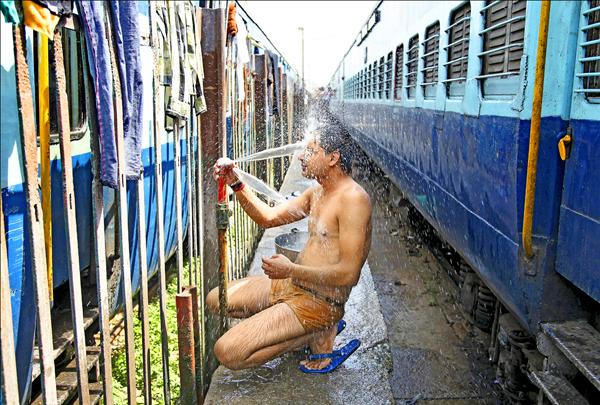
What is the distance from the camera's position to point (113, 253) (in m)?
3.46

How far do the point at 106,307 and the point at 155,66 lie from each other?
940mm

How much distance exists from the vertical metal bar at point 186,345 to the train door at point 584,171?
1.65 meters

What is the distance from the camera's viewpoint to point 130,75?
1852 millimetres

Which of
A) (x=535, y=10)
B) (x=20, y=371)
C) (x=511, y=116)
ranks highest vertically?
(x=535, y=10)

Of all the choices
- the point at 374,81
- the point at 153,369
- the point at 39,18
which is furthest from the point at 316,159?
the point at 374,81

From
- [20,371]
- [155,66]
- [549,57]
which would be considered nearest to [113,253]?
[20,371]

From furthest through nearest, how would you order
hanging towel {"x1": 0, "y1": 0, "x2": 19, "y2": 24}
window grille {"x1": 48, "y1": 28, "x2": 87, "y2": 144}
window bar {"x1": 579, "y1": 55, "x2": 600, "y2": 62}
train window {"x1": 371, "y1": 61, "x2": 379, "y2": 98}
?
train window {"x1": 371, "y1": 61, "x2": 379, "y2": 98} → window grille {"x1": 48, "y1": 28, "x2": 87, "y2": 144} → window bar {"x1": 579, "y1": 55, "x2": 600, "y2": 62} → hanging towel {"x1": 0, "y1": 0, "x2": 19, "y2": 24}

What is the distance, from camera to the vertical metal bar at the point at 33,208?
1.42 metres

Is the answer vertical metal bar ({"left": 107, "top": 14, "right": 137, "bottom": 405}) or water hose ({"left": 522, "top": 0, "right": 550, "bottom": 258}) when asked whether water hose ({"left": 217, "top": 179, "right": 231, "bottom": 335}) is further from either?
water hose ({"left": 522, "top": 0, "right": 550, "bottom": 258})

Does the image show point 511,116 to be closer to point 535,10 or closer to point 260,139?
point 535,10

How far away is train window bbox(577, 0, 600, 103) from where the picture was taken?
2340mm

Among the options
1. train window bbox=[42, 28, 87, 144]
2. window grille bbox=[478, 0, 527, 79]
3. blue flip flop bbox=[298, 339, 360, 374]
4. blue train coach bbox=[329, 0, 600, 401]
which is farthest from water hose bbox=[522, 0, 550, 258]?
train window bbox=[42, 28, 87, 144]

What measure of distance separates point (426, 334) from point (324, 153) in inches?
82.7

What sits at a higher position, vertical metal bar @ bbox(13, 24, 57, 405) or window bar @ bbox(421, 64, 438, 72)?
window bar @ bbox(421, 64, 438, 72)
